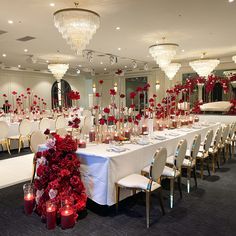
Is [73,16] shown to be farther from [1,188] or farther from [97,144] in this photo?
[1,188]

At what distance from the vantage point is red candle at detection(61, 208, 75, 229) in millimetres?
2877

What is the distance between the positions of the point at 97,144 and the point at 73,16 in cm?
215

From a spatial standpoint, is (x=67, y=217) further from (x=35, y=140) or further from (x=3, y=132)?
(x=3, y=132)

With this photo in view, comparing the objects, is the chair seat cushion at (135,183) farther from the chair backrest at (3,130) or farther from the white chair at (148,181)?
the chair backrest at (3,130)

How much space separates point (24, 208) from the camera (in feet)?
11.2

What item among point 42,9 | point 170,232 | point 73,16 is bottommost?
point 170,232

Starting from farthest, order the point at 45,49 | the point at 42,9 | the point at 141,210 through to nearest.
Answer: the point at 45,49 < the point at 42,9 < the point at 141,210

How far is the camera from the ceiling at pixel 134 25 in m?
4.46

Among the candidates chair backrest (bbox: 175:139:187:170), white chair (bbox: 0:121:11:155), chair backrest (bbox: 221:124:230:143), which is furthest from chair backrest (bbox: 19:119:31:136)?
chair backrest (bbox: 221:124:230:143)

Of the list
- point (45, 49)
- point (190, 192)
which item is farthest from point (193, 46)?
point (190, 192)

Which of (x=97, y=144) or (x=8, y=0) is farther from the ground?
(x=8, y=0)

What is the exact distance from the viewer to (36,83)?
15383mm

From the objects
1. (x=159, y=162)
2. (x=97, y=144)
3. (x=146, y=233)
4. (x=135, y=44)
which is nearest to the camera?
(x=146, y=233)

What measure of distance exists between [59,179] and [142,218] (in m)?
1.17
